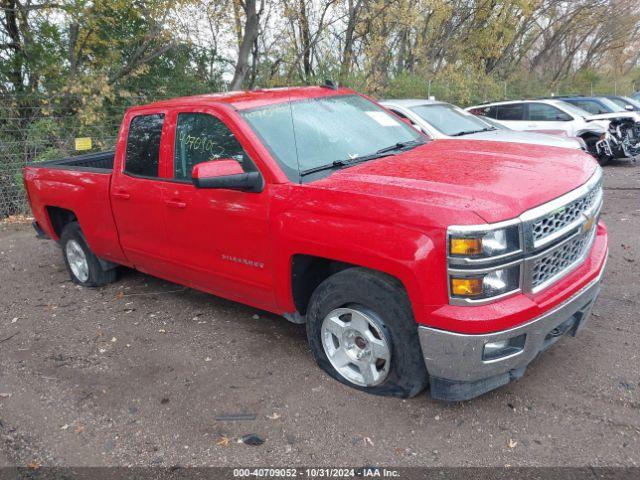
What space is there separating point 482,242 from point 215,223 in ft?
6.50

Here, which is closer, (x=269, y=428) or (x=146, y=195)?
(x=269, y=428)

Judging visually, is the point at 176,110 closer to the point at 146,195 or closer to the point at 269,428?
the point at 146,195

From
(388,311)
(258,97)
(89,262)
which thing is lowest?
(89,262)

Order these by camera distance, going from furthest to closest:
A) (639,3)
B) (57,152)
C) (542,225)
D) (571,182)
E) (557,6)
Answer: (639,3) → (557,6) → (57,152) → (571,182) → (542,225)

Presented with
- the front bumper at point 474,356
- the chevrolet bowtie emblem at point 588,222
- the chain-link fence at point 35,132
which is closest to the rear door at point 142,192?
the front bumper at point 474,356

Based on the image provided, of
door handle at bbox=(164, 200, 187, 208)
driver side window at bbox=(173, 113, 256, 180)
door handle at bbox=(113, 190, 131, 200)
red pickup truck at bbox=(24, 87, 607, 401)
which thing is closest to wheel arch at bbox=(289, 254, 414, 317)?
red pickup truck at bbox=(24, 87, 607, 401)

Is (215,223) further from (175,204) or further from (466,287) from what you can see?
(466,287)

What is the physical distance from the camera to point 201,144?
4215 millimetres

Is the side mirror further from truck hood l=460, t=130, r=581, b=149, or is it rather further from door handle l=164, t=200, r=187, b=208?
truck hood l=460, t=130, r=581, b=149

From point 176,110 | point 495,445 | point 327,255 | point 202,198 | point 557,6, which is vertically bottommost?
point 495,445

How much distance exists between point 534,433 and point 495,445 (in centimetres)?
25

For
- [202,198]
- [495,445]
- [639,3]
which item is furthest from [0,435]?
[639,3]

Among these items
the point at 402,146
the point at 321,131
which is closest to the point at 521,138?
the point at 402,146

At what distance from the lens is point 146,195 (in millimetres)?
4594
